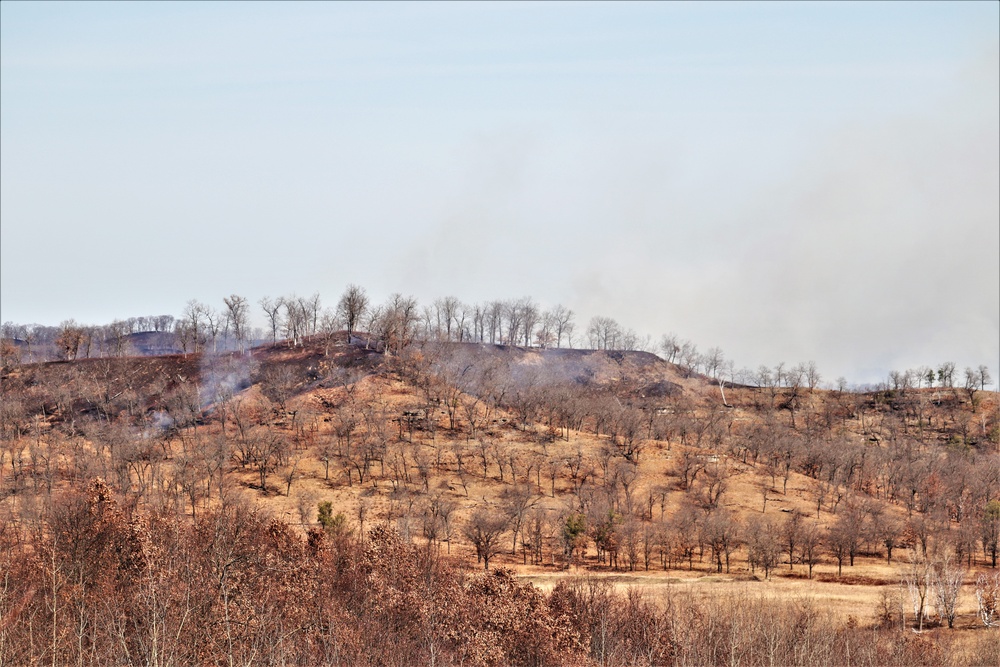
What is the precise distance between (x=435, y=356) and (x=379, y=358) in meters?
12.1

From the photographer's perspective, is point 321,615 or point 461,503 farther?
point 461,503

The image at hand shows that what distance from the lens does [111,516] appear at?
174ft

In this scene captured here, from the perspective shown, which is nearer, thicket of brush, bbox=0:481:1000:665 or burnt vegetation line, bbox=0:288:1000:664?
thicket of brush, bbox=0:481:1000:665

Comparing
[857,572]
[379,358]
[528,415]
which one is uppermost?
[379,358]

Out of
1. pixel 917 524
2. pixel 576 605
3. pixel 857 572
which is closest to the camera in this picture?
pixel 576 605

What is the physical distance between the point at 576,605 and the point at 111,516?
30.4m

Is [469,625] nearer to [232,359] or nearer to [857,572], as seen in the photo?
[857,572]

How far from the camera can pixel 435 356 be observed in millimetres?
153500

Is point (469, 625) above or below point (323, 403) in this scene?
below

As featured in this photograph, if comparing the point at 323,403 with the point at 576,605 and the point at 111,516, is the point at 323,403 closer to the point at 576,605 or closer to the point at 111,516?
the point at 111,516

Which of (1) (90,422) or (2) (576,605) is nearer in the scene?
(2) (576,605)

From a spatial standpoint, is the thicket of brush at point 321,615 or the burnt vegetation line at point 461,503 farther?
the burnt vegetation line at point 461,503

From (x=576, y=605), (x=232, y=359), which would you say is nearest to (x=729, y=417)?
(x=232, y=359)

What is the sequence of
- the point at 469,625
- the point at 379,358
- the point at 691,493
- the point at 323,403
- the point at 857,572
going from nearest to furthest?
the point at 469,625 → the point at 857,572 → the point at 691,493 → the point at 323,403 → the point at 379,358
